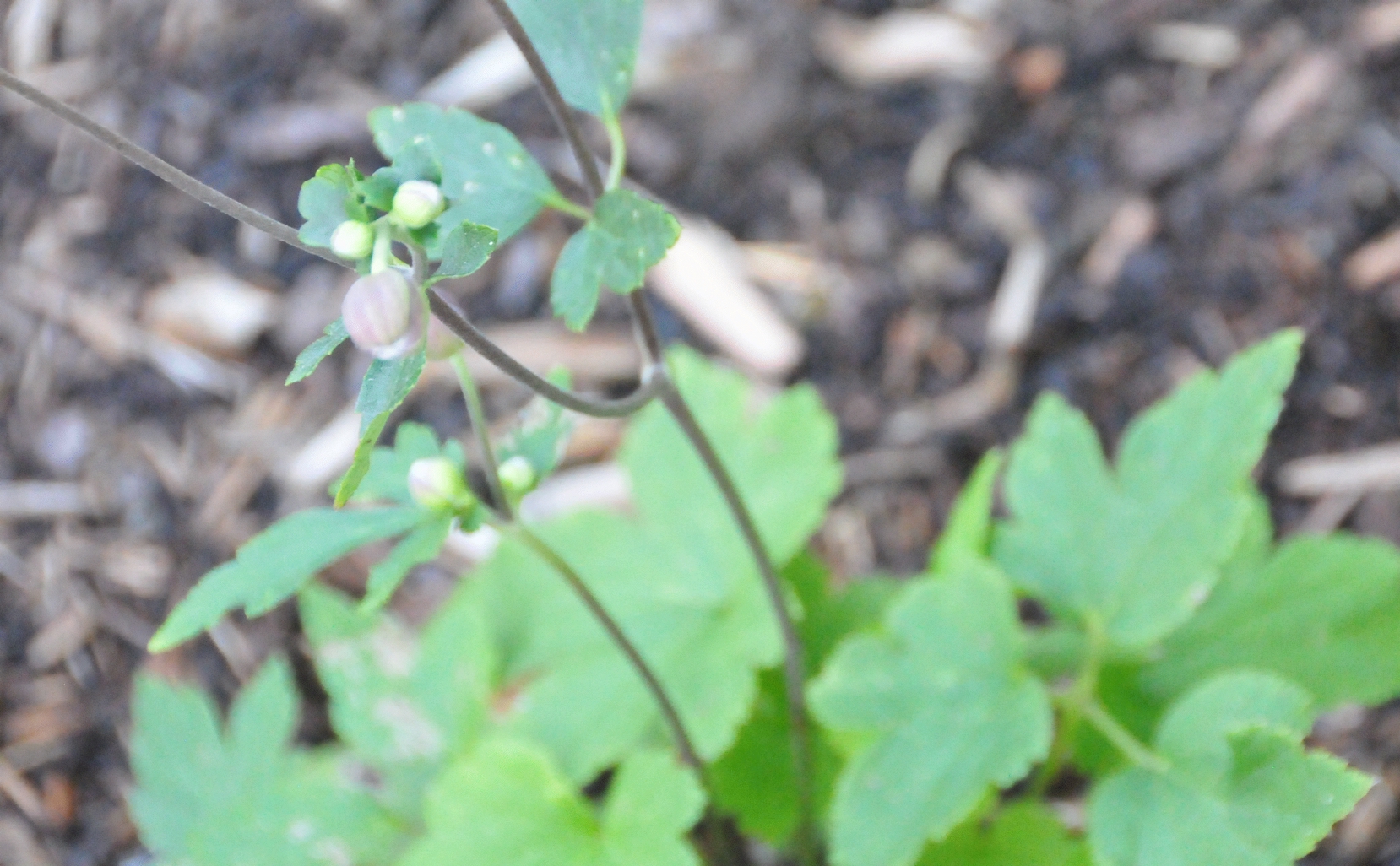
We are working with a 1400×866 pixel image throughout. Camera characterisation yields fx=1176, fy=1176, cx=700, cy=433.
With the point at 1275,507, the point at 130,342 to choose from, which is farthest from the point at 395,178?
the point at 130,342

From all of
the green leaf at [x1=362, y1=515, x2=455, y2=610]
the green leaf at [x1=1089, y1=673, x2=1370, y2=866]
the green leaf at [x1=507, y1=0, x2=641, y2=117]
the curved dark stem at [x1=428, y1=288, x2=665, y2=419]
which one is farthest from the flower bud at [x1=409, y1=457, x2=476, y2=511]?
the green leaf at [x1=1089, y1=673, x2=1370, y2=866]

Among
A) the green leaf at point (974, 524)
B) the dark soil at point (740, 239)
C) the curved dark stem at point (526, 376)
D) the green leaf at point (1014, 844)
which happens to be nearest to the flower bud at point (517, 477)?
the curved dark stem at point (526, 376)

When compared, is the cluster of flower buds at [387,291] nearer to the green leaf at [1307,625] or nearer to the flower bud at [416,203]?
the flower bud at [416,203]

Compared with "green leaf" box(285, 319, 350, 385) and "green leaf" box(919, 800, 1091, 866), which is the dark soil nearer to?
"green leaf" box(919, 800, 1091, 866)

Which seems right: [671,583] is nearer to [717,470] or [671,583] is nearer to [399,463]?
[717,470]

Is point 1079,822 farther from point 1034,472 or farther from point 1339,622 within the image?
point 1034,472

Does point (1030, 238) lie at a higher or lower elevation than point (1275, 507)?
higher
